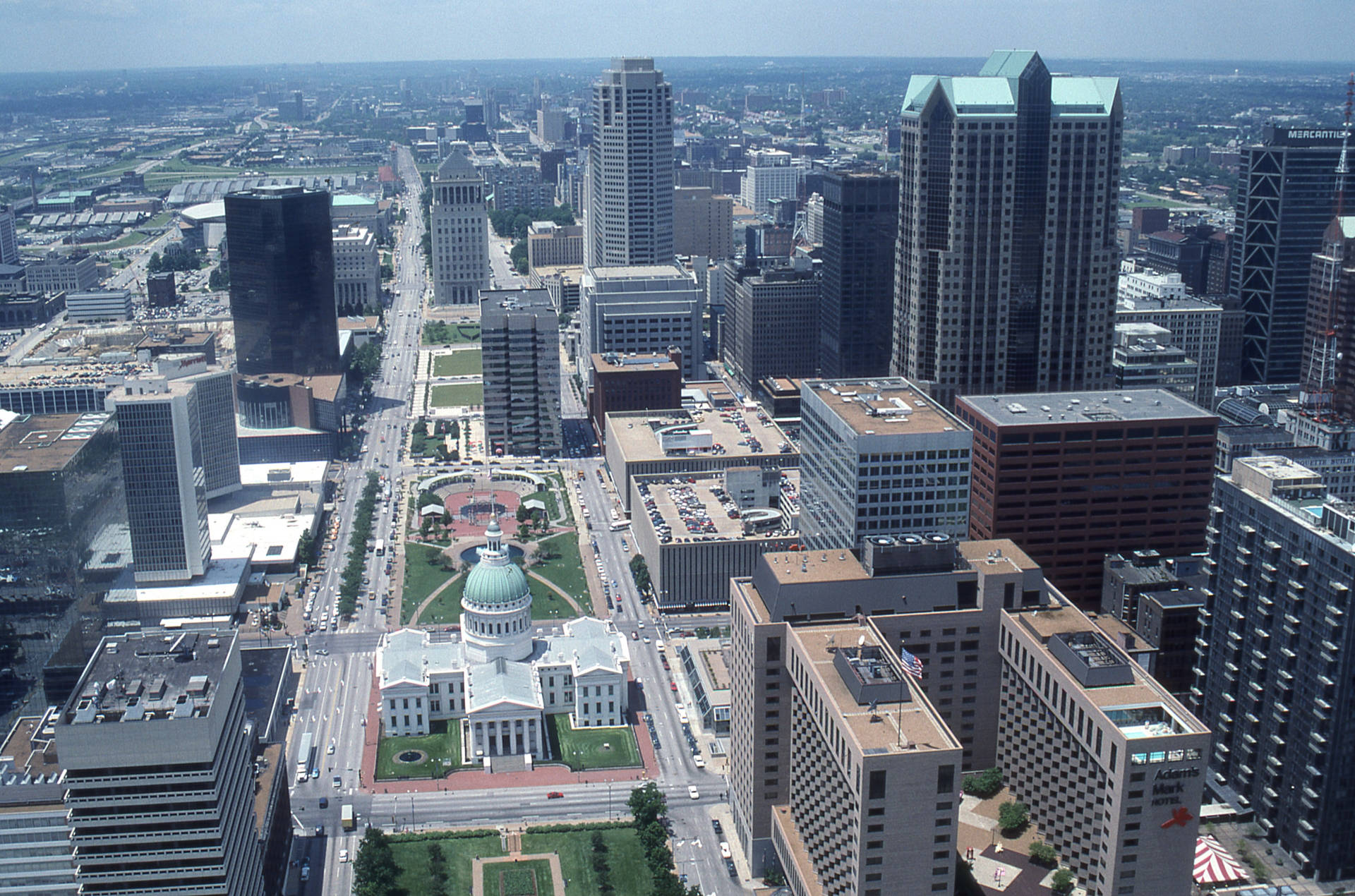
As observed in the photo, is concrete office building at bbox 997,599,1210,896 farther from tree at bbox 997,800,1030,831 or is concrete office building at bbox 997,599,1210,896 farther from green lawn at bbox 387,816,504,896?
green lawn at bbox 387,816,504,896

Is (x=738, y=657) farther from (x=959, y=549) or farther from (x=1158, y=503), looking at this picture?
(x=1158, y=503)

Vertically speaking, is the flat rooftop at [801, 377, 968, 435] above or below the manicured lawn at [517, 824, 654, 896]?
above

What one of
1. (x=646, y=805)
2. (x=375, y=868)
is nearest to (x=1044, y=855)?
(x=646, y=805)

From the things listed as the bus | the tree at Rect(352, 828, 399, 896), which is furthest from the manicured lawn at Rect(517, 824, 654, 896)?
the bus

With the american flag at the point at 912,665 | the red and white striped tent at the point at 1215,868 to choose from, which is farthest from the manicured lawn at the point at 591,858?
the red and white striped tent at the point at 1215,868

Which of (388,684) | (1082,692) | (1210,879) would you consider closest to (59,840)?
(388,684)
